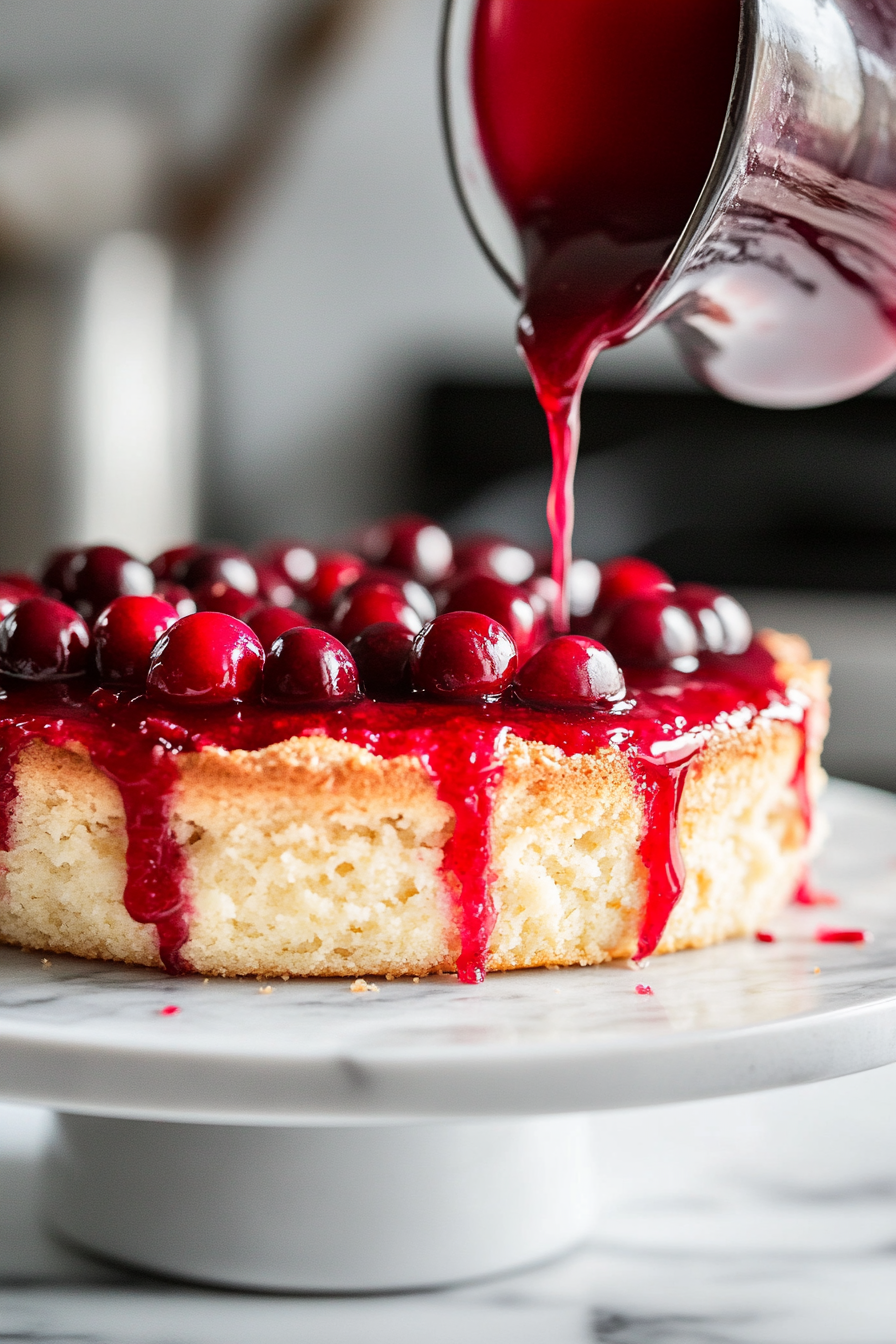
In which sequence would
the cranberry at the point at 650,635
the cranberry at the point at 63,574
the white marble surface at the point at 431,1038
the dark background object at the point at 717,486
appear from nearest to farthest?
the white marble surface at the point at 431,1038
the cranberry at the point at 650,635
the cranberry at the point at 63,574
the dark background object at the point at 717,486

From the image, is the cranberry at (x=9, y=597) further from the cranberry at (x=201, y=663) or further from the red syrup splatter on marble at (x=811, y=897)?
the red syrup splatter on marble at (x=811, y=897)

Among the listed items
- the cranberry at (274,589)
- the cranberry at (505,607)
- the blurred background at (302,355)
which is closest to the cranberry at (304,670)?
the cranberry at (505,607)

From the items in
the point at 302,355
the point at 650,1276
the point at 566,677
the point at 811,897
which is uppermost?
the point at 302,355

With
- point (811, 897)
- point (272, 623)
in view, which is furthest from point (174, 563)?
point (811, 897)

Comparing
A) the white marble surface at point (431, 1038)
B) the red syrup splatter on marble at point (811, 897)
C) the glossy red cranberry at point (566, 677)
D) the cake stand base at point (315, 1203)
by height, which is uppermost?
the glossy red cranberry at point (566, 677)

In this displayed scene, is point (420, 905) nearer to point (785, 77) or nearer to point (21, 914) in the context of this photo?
point (21, 914)

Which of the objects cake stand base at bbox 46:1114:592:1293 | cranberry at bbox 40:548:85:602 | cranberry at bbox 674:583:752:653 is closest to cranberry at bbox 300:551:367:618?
cranberry at bbox 40:548:85:602

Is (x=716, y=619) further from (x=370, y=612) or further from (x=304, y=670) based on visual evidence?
(x=304, y=670)

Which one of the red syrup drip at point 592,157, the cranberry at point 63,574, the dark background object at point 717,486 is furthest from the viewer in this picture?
the dark background object at point 717,486
